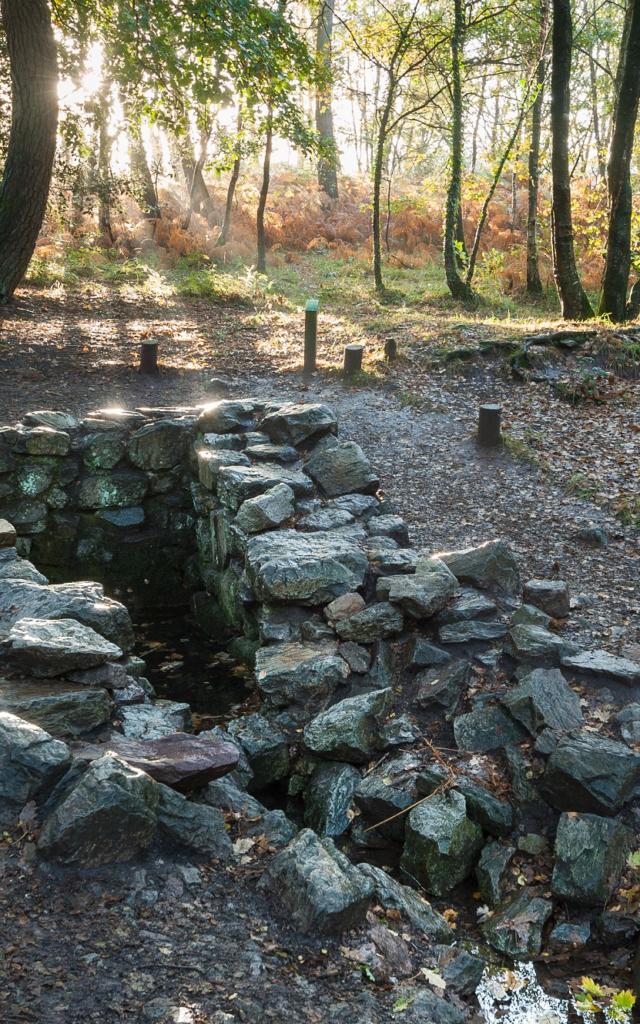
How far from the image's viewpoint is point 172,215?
20766 mm

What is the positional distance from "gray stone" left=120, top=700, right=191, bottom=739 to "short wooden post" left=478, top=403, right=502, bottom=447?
16.0 ft

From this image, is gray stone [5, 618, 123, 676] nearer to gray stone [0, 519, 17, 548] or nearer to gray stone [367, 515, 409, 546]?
gray stone [0, 519, 17, 548]

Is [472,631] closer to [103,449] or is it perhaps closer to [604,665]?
[604,665]

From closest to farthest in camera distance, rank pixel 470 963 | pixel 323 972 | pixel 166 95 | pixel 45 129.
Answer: pixel 323 972, pixel 470 963, pixel 45 129, pixel 166 95

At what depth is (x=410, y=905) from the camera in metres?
3.79

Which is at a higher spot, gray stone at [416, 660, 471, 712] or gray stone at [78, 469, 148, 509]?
gray stone at [78, 469, 148, 509]

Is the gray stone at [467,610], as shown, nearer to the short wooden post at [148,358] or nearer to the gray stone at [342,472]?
the gray stone at [342,472]

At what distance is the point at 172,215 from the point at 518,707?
1890 centimetres

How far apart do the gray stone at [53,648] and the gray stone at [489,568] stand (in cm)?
273

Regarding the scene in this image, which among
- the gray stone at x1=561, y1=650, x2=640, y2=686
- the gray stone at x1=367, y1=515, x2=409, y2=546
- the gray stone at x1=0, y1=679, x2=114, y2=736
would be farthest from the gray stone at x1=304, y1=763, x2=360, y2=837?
the gray stone at x1=367, y1=515, x2=409, y2=546

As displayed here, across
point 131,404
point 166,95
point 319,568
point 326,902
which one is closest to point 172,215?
point 166,95

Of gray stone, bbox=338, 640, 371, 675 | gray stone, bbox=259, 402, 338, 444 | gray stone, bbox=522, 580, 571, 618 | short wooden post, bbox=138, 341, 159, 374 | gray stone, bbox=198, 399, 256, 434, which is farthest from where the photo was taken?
short wooden post, bbox=138, 341, 159, 374

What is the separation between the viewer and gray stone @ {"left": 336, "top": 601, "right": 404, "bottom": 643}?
→ 580 cm

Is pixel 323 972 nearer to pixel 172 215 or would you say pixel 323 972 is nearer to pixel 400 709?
pixel 400 709
